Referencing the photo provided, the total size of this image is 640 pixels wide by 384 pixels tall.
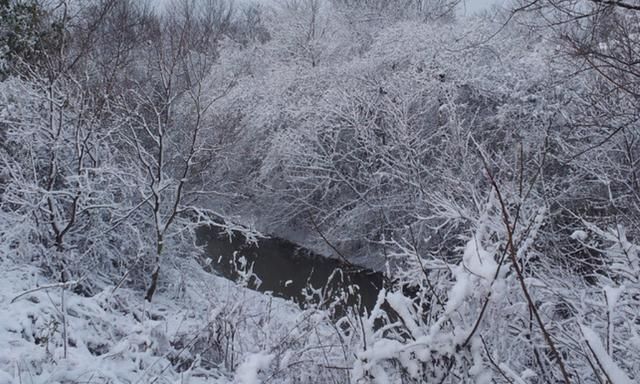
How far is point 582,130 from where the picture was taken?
9086 millimetres

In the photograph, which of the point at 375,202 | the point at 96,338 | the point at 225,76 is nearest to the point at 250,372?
the point at 96,338

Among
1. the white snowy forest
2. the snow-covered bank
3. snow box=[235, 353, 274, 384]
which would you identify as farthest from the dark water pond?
snow box=[235, 353, 274, 384]

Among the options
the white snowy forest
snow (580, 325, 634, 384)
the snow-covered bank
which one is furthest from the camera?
the snow-covered bank

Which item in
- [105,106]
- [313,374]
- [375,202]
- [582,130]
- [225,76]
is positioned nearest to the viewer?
[313,374]

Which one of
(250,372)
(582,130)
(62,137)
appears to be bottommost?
(250,372)

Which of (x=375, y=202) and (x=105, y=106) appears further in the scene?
(x=375, y=202)

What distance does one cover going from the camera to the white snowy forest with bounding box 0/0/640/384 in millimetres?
2498

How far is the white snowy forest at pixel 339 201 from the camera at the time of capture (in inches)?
98.3

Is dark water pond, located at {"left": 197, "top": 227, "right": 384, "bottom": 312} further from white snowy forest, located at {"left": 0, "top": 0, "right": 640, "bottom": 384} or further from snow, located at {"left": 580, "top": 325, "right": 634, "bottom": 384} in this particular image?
snow, located at {"left": 580, "top": 325, "right": 634, "bottom": 384}

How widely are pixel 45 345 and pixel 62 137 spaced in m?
4.00

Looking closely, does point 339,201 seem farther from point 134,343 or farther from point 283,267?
point 134,343

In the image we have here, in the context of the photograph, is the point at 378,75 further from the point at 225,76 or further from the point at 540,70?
the point at 225,76

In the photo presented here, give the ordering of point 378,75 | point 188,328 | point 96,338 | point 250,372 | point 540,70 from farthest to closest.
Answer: point 378,75, point 540,70, point 188,328, point 96,338, point 250,372

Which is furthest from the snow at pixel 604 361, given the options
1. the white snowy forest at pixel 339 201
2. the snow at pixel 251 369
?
the snow at pixel 251 369
